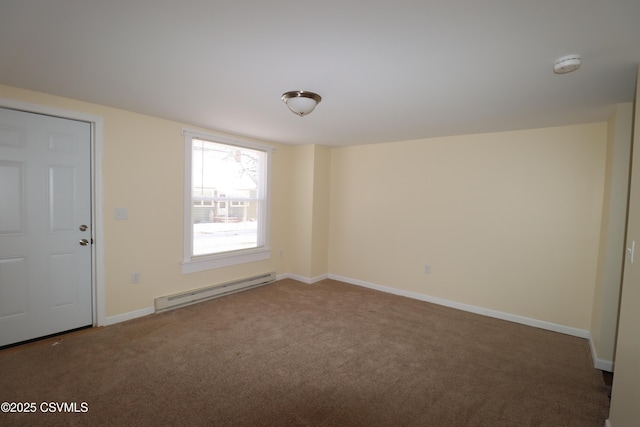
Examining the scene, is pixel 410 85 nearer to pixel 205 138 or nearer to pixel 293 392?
pixel 293 392

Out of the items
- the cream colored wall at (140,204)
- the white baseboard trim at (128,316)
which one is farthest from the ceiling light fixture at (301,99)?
the white baseboard trim at (128,316)

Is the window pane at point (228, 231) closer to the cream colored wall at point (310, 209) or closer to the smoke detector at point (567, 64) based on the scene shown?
the cream colored wall at point (310, 209)

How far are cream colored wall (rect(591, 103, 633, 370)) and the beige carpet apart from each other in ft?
1.08

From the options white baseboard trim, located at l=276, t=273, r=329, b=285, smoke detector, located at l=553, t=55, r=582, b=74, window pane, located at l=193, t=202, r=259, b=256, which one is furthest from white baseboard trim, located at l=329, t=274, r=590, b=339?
smoke detector, located at l=553, t=55, r=582, b=74

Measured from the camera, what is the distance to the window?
3.98 meters

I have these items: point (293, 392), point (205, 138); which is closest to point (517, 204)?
point (293, 392)

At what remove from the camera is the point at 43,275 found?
2.92 m

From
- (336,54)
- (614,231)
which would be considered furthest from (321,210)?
(614,231)

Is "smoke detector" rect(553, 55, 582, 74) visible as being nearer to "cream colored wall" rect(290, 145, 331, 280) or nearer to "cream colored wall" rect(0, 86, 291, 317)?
"cream colored wall" rect(290, 145, 331, 280)

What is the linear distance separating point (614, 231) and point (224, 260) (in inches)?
171

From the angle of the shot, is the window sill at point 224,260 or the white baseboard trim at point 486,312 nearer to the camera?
the white baseboard trim at point 486,312

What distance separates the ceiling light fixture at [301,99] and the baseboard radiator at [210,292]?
9.14 ft

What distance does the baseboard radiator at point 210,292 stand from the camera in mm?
3691

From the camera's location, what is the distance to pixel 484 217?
153 inches
